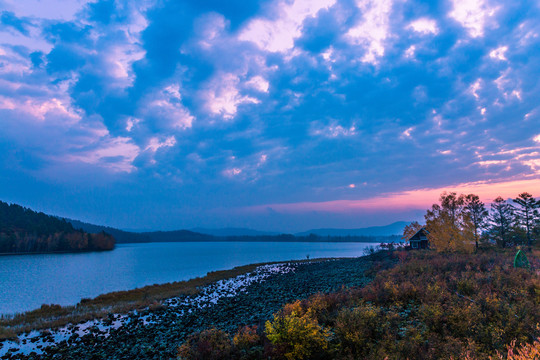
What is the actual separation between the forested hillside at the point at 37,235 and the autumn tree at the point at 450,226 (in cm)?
13319

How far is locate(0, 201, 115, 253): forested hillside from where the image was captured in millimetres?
98000

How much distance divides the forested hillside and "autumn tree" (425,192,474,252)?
133 meters

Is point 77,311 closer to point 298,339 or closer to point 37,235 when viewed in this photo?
point 298,339

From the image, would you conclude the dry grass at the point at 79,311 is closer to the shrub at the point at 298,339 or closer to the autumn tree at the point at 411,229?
the shrub at the point at 298,339

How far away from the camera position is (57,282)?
3466cm

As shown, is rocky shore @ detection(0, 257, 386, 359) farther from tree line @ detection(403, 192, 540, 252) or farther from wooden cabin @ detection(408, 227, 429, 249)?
wooden cabin @ detection(408, 227, 429, 249)

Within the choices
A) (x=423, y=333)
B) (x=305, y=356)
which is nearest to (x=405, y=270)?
(x=423, y=333)

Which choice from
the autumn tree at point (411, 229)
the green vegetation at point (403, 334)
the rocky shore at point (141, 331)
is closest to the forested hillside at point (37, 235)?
the rocky shore at point (141, 331)

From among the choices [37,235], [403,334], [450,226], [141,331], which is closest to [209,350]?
[403,334]

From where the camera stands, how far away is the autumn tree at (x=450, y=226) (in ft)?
105

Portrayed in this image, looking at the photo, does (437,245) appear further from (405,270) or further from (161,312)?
(161,312)

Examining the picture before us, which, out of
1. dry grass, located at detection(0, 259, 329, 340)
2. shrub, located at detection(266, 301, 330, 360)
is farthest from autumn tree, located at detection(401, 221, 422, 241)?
shrub, located at detection(266, 301, 330, 360)

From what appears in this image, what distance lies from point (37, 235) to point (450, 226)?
145695 millimetres

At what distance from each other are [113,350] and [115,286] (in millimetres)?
24884
